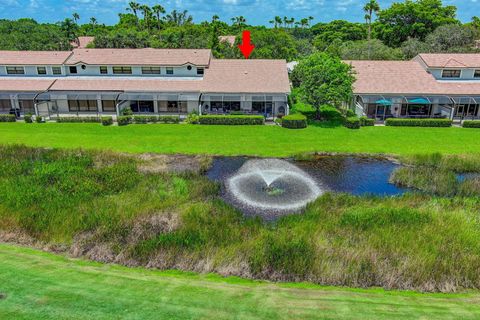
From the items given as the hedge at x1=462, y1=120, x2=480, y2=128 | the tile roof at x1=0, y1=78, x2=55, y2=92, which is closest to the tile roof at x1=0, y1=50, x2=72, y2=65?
the tile roof at x1=0, y1=78, x2=55, y2=92

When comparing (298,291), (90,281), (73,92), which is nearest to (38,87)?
(73,92)

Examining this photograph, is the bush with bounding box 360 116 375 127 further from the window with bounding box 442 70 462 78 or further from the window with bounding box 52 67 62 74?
the window with bounding box 52 67 62 74

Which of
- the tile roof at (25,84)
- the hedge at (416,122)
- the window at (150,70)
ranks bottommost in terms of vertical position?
the hedge at (416,122)

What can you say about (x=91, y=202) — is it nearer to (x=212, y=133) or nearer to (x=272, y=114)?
(x=212, y=133)

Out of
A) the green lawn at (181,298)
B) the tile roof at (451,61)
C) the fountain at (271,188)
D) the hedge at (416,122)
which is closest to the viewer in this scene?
the green lawn at (181,298)

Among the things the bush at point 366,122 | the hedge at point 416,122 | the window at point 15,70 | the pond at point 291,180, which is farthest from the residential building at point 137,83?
the pond at point 291,180

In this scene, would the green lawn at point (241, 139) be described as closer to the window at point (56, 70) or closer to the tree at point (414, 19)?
the window at point (56, 70)

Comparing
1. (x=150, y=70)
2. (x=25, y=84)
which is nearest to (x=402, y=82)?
(x=150, y=70)
